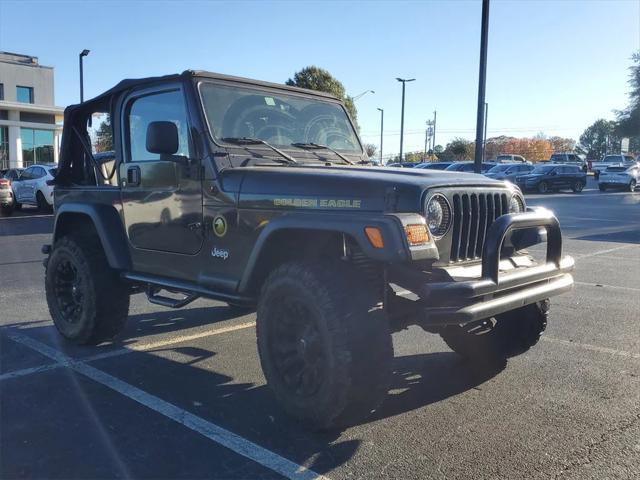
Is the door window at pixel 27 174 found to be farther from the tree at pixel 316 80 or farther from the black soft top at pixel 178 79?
the black soft top at pixel 178 79

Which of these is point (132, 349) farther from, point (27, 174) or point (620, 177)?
point (620, 177)

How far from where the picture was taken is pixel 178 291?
4.50 metres

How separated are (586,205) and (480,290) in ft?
70.2

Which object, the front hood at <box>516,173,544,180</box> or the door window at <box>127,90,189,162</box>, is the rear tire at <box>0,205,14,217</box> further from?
the front hood at <box>516,173,544,180</box>

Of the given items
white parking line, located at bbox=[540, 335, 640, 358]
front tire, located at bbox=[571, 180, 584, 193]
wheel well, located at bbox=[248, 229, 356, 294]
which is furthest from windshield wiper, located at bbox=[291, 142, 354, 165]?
front tire, located at bbox=[571, 180, 584, 193]

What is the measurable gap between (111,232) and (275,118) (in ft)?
5.28

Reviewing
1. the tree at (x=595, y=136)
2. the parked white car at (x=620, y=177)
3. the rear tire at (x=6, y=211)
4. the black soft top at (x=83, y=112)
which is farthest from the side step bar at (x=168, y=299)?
the tree at (x=595, y=136)

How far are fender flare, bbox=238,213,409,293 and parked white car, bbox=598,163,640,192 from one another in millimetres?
33259

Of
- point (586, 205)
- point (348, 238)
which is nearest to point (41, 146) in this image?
point (586, 205)

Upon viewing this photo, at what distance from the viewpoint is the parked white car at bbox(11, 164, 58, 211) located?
1834 centimetres

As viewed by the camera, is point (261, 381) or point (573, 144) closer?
point (261, 381)

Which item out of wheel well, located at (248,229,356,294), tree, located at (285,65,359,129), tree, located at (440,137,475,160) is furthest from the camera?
tree, located at (440,137,475,160)

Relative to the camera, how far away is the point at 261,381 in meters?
4.39

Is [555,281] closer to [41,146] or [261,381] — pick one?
[261,381]
